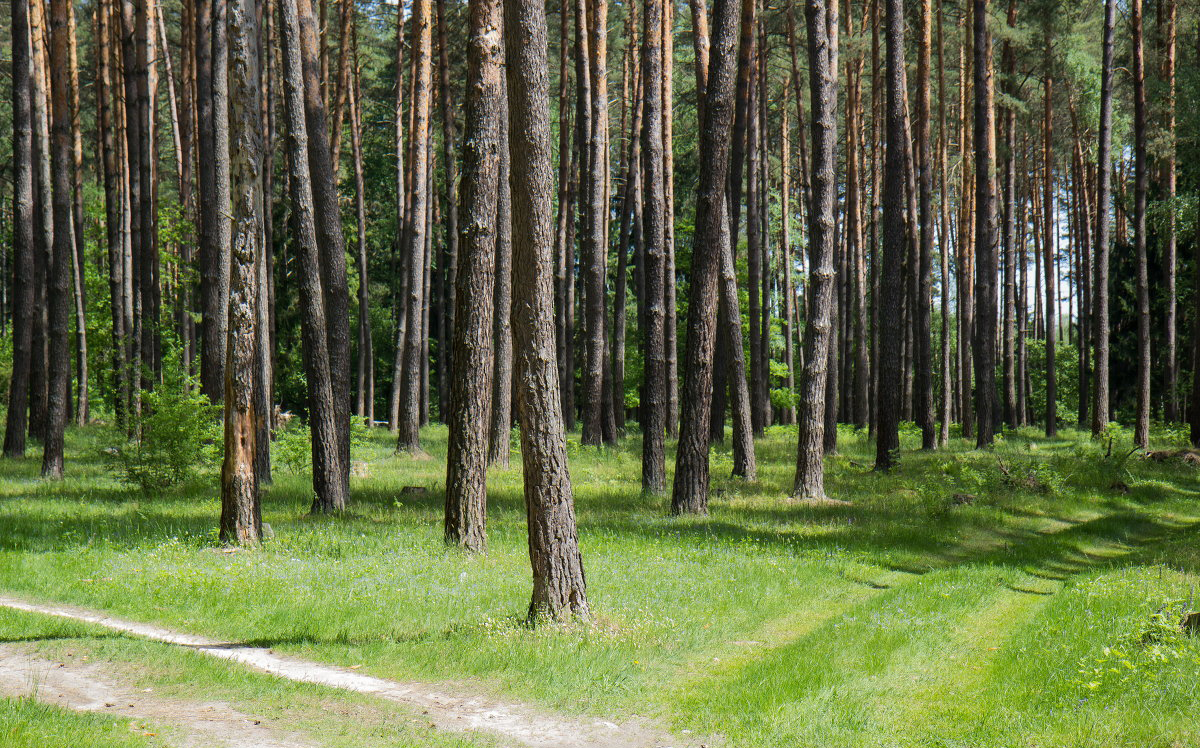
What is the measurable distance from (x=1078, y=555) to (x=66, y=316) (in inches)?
632

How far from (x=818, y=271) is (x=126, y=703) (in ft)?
37.7

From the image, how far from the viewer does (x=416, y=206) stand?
2005 cm

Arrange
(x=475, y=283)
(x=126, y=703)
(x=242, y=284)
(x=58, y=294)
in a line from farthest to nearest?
(x=58, y=294), (x=242, y=284), (x=475, y=283), (x=126, y=703)

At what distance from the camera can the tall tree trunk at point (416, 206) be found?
711 inches

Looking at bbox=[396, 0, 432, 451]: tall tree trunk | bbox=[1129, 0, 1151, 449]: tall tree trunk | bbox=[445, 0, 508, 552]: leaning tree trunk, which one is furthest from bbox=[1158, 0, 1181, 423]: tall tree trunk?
bbox=[445, 0, 508, 552]: leaning tree trunk

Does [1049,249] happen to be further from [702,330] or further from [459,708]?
[459,708]

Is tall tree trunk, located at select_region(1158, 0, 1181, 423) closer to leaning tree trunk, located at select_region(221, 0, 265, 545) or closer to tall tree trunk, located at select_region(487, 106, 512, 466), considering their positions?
tall tree trunk, located at select_region(487, 106, 512, 466)

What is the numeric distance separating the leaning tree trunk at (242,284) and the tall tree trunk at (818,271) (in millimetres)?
7881

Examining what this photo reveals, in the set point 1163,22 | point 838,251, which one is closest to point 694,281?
point 1163,22

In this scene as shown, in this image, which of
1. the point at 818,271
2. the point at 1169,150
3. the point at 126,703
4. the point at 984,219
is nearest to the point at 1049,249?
the point at 1169,150

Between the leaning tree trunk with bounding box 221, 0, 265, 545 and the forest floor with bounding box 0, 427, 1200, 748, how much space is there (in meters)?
0.55

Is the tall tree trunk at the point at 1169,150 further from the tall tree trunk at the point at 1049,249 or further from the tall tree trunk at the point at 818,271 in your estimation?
the tall tree trunk at the point at 818,271

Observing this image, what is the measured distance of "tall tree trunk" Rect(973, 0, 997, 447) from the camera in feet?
66.0

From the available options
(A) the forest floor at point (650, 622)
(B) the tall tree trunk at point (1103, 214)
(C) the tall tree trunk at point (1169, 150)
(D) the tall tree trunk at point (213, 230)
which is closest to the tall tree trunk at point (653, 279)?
(A) the forest floor at point (650, 622)
